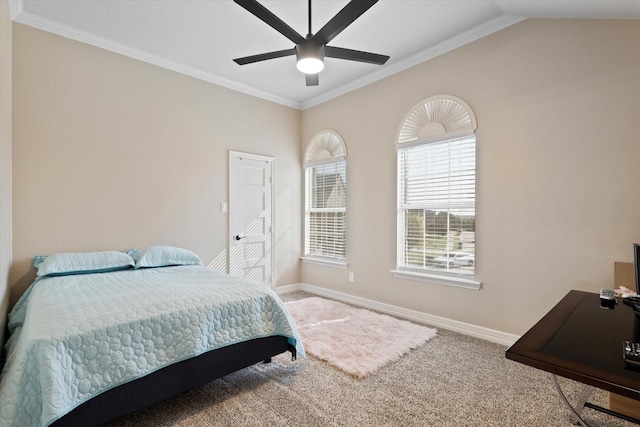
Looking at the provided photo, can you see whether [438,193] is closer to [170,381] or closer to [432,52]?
[432,52]

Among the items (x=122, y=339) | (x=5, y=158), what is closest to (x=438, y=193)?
(x=122, y=339)

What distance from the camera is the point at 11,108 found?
2662 mm

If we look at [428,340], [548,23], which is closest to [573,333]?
[428,340]

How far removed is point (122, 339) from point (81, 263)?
1612 millimetres

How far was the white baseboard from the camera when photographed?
9.45 ft

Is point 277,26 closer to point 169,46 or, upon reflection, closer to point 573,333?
point 169,46

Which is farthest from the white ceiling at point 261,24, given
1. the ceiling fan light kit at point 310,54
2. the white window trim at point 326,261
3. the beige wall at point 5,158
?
the white window trim at point 326,261

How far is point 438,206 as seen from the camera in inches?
131

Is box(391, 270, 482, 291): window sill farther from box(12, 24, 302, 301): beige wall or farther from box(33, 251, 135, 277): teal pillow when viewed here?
box(33, 251, 135, 277): teal pillow

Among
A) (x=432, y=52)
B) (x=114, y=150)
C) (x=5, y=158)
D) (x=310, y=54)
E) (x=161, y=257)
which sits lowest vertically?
(x=161, y=257)

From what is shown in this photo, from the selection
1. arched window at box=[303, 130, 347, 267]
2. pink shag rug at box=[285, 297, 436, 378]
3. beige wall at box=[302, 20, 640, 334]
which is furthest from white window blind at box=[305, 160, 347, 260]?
beige wall at box=[302, 20, 640, 334]

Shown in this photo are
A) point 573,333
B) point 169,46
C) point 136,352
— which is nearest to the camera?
point 573,333

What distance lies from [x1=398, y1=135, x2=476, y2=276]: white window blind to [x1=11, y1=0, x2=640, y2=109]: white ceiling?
3.51 ft

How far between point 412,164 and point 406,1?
5.32ft
